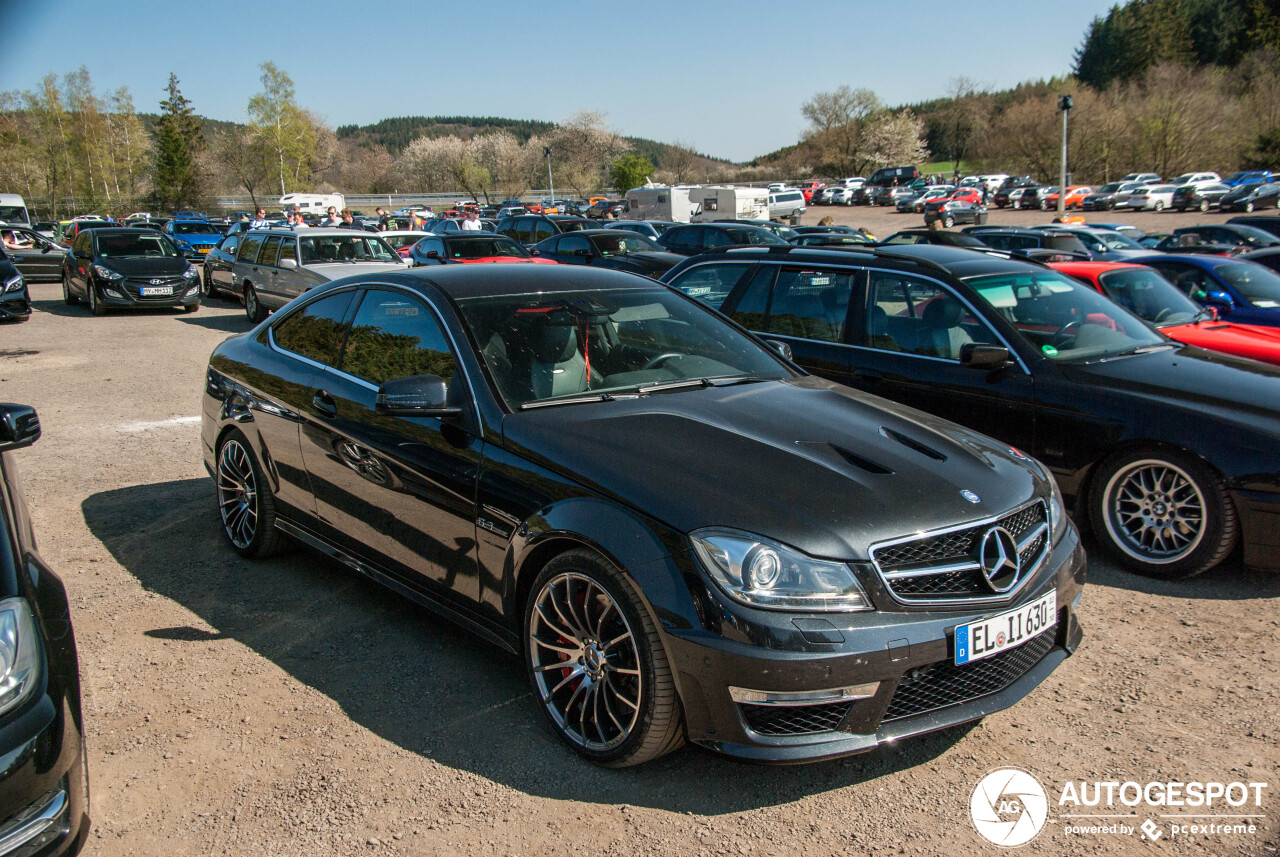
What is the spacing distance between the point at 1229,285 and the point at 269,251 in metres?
14.3

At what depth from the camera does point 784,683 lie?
255cm

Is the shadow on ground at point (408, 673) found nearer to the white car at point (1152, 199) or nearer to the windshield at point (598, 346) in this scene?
the windshield at point (598, 346)

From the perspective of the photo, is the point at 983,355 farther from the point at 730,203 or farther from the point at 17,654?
the point at 730,203

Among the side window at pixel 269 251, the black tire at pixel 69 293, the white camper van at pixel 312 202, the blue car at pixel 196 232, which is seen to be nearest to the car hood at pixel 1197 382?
the side window at pixel 269 251

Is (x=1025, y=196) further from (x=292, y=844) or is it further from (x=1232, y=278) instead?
(x=292, y=844)

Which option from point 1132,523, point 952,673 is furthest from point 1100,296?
point 952,673

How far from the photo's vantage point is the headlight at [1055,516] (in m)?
3.24

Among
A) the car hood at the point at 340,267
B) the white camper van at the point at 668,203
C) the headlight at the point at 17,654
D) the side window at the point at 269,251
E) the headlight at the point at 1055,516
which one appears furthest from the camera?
the white camper van at the point at 668,203

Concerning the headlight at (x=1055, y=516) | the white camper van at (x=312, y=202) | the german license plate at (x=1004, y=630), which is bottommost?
the german license plate at (x=1004, y=630)

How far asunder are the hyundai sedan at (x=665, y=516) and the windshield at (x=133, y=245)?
16365mm

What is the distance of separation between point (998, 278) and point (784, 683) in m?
4.07

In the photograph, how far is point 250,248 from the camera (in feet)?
54.7

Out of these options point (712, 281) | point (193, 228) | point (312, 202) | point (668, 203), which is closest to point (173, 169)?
point (312, 202)

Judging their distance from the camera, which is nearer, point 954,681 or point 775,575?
point 775,575
